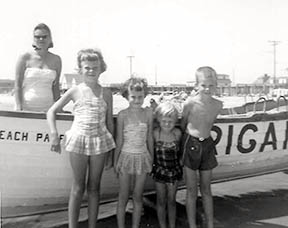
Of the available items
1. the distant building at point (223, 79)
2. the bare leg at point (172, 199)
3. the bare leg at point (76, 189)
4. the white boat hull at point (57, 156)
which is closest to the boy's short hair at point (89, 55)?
the white boat hull at point (57, 156)

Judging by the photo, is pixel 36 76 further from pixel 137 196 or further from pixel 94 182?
pixel 137 196

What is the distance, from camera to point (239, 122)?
4.70 metres

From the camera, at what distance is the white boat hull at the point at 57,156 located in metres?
4.00

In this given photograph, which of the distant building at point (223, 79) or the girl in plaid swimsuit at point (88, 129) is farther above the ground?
the distant building at point (223, 79)

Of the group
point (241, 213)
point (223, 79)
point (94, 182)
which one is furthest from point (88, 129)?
point (223, 79)

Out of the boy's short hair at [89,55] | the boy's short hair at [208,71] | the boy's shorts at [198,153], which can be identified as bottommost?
the boy's shorts at [198,153]

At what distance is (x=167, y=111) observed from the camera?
392cm

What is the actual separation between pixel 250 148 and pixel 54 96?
94.9 inches

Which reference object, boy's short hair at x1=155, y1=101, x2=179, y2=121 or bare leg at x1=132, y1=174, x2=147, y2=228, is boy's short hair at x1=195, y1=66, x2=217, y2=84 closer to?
boy's short hair at x1=155, y1=101, x2=179, y2=121

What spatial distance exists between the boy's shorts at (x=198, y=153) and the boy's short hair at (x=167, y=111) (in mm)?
253

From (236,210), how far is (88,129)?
246cm

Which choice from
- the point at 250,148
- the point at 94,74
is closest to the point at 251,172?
the point at 250,148

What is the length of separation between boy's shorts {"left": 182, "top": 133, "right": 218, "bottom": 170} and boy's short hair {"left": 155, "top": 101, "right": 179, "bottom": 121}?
A: 0.25m

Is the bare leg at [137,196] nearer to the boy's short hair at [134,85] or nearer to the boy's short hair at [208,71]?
the boy's short hair at [134,85]
